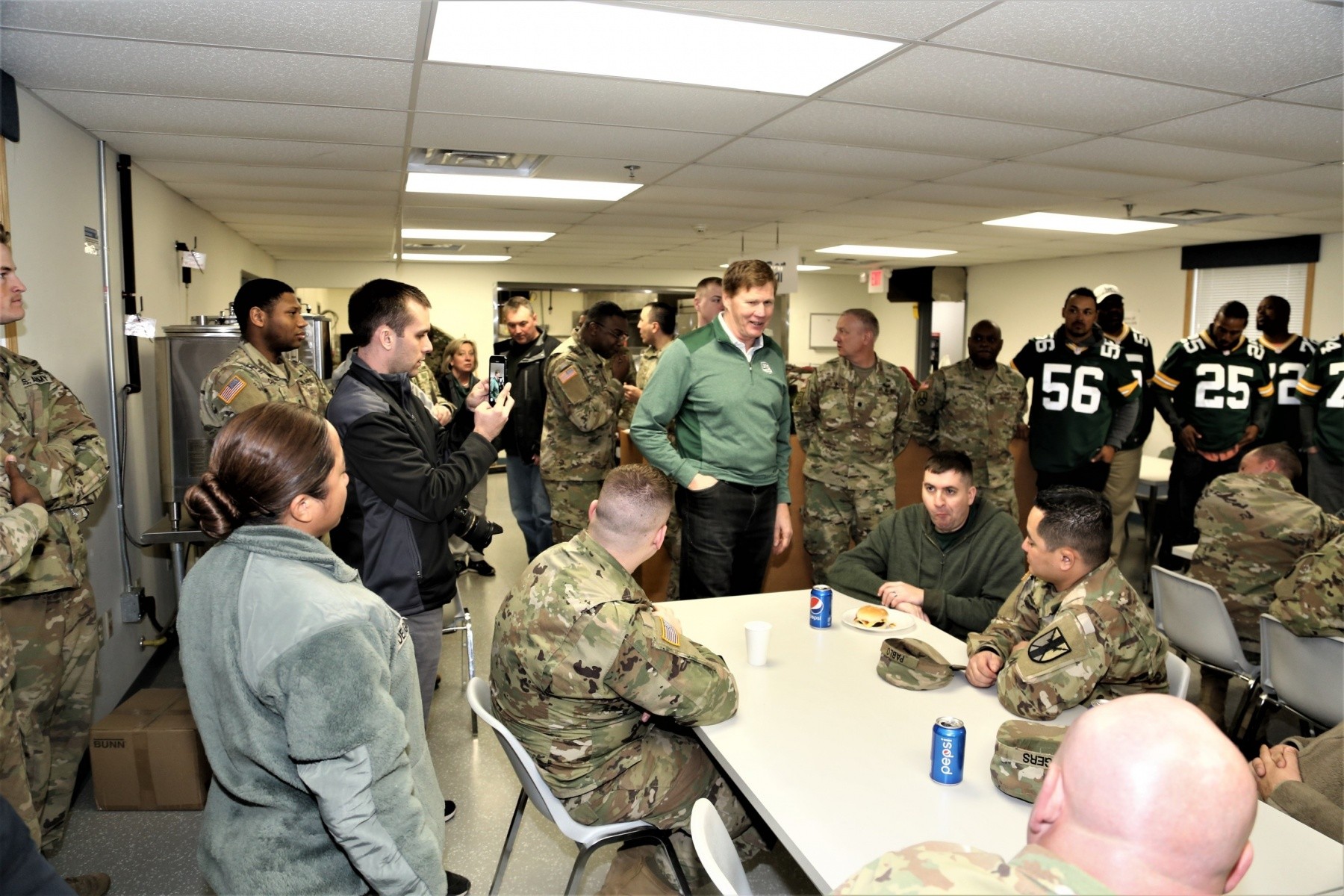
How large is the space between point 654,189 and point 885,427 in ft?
6.71

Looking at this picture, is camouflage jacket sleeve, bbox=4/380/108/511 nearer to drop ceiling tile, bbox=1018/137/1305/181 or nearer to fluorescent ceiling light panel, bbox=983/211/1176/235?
drop ceiling tile, bbox=1018/137/1305/181

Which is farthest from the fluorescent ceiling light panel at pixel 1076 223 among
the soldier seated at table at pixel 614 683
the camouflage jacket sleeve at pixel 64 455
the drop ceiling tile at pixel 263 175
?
the camouflage jacket sleeve at pixel 64 455

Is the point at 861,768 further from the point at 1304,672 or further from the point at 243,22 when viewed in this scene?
the point at 243,22

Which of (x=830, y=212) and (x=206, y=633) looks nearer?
(x=206, y=633)

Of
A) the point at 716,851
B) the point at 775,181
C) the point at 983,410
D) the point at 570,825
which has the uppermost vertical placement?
the point at 775,181

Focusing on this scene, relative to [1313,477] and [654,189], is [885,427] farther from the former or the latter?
[1313,477]

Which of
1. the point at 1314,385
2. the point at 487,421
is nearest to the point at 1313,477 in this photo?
the point at 1314,385

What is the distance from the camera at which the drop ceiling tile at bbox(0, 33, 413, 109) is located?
2465mm

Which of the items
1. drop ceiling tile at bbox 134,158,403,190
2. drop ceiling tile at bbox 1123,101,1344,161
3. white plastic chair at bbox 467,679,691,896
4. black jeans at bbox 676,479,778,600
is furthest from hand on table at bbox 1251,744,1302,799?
drop ceiling tile at bbox 134,158,403,190

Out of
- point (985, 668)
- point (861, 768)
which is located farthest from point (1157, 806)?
point (985, 668)

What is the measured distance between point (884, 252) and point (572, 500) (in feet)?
16.9

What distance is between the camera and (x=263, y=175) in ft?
14.6

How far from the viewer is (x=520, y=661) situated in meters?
1.88

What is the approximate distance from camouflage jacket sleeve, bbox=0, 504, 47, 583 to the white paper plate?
2.20m
